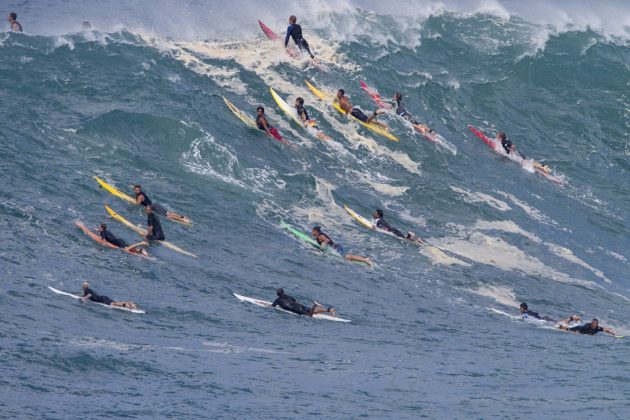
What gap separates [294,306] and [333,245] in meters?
4.48

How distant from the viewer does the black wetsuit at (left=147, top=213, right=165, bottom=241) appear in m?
31.5

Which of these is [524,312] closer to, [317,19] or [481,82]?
[481,82]

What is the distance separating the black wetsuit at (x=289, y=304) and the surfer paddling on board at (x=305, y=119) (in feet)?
40.8

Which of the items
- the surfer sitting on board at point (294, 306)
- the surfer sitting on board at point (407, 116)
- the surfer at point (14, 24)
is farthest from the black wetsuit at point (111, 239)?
the surfer at point (14, 24)

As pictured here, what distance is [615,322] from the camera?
32625mm

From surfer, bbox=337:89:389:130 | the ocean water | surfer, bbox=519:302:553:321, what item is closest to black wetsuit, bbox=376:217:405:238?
the ocean water

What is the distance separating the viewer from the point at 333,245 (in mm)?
33344

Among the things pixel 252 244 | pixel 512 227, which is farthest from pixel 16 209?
pixel 512 227

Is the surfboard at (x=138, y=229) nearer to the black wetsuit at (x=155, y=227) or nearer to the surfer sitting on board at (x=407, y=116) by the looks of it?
the black wetsuit at (x=155, y=227)

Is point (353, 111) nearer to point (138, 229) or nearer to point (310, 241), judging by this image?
point (310, 241)

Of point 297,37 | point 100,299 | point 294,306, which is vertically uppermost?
point 297,37

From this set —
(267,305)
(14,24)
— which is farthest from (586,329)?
(14,24)

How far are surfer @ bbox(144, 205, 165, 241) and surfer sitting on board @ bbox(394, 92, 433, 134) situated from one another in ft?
44.5

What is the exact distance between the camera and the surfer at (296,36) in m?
44.8
